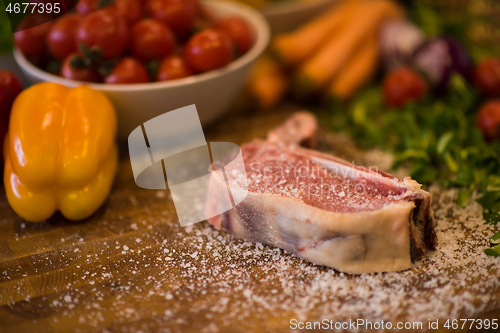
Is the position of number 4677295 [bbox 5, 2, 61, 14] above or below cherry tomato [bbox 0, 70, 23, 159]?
above

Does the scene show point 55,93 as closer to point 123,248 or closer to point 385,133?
point 123,248

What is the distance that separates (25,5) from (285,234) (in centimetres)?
135

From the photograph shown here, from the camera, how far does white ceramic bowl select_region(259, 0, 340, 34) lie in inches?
108

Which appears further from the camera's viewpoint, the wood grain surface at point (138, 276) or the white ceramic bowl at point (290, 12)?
the white ceramic bowl at point (290, 12)

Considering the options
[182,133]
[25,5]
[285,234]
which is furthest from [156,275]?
[25,5]

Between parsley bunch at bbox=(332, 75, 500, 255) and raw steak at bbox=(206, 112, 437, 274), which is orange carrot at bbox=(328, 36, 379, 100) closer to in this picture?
parsley bunch at bbox=(332, 75, 500, 255)

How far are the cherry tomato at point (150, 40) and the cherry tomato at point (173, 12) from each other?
0.21ft

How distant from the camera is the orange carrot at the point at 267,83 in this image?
7.95 feet

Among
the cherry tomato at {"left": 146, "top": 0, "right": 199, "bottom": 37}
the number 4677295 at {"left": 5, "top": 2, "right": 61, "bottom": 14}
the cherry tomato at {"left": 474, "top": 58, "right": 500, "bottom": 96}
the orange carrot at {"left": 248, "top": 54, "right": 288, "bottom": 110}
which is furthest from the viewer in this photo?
the orange carrot at {"left": 248, "top": 54, "right": 288, "bottom": 110}

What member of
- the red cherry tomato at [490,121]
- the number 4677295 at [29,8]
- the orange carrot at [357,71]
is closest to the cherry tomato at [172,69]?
the number 4677295 at [29,8]

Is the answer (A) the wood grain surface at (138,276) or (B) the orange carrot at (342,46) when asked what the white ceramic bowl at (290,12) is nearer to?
(B) the orange carrot at (342,46)

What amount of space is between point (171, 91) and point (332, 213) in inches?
36.0

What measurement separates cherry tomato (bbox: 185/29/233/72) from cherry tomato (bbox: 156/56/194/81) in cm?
5

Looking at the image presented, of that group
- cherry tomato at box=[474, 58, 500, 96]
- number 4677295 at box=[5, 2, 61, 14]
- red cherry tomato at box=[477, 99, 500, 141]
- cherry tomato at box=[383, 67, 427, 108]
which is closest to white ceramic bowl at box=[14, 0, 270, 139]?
number 4677295 at box=[5, 2, 61, 14]
